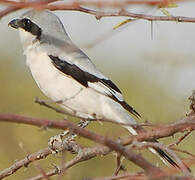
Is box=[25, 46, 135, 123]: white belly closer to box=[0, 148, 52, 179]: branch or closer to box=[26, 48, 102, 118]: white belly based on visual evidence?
box=[26, 48, 102, 118]: white belly

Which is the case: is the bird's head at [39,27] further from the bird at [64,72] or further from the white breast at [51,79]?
the white breast at [51,79]

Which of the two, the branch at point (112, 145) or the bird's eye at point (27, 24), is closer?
the branch at point (112, 145)

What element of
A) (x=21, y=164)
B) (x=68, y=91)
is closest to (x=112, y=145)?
(x=21, y=164)

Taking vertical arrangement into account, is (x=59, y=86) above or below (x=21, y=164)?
below

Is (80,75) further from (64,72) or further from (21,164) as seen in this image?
(21,164)

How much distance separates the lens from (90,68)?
9.16 feet

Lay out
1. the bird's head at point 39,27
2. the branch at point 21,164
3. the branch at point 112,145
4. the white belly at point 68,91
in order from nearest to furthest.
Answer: the branch at point 112,145 < the branch at point 21,164 < the white belly at point 68,91 < the bird's head at point 39,27

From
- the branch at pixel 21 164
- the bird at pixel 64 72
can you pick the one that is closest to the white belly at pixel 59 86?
the bird at pixel 64 72

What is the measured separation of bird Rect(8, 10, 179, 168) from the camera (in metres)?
2.76

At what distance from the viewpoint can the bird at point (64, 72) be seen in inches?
109

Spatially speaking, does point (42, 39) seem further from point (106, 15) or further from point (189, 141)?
point (106, 15)

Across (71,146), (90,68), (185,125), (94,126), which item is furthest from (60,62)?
(185,125)

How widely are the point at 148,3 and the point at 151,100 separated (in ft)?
10.1

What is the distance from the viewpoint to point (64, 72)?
2807 millimetres
